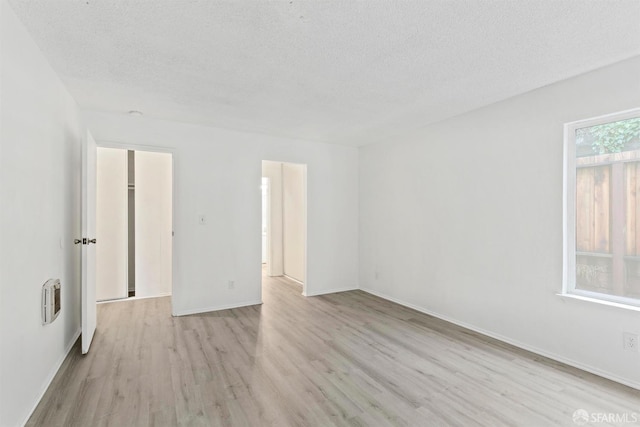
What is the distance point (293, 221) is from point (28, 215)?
167 inches

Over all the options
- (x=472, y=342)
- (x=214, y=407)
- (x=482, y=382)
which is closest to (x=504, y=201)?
(x=472, y=342)

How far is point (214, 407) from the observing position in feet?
6.75

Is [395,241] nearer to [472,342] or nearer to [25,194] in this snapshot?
[472,342]

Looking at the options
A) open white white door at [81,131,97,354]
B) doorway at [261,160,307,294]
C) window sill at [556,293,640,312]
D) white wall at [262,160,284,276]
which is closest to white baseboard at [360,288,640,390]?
window sill at [556,293,640,312]

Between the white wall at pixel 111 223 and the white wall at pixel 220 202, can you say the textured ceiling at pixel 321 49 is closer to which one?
the white wall at pixel 220 202

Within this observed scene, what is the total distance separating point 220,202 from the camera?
13.6 feet

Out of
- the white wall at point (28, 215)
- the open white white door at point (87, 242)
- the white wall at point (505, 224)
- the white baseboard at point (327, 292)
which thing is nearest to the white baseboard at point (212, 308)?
the white baseboard at point (327, 292)

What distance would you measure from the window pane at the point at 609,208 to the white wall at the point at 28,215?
13.2 feet

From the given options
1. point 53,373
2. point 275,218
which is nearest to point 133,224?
point 275,218

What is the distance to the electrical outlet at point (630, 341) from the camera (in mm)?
2285

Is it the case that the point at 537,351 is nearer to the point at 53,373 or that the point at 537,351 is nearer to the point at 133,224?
the point at 53,373

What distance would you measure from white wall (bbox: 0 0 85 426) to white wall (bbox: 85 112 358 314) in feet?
3.77

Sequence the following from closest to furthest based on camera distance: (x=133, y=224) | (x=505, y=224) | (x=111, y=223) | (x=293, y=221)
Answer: (x=505, y=224) < (x=111, y=223) < (x=133, y=224) < (x=293, y=221)

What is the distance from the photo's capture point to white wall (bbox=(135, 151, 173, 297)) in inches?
189
